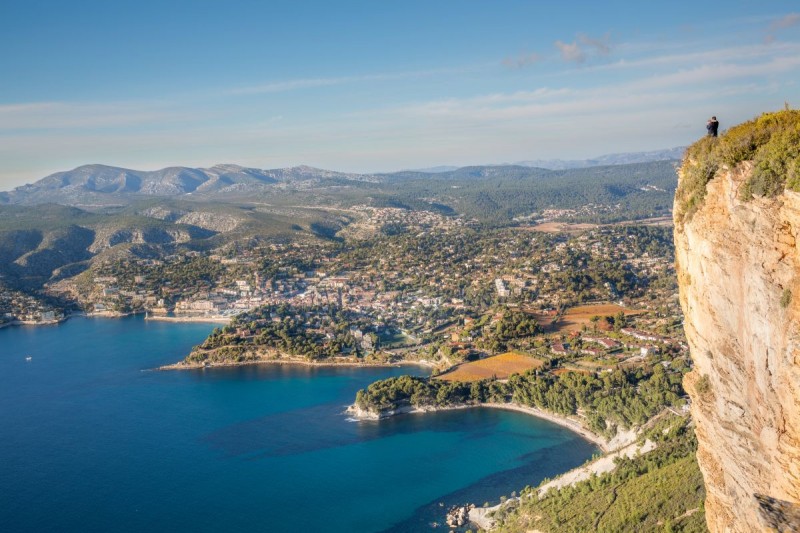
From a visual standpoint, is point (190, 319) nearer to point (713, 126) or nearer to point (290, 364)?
point (290, 364)

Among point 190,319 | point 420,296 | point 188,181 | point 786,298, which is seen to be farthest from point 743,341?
point 188,181

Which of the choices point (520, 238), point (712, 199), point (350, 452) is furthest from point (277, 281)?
point (712, 199)

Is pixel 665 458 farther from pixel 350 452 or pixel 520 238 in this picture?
pixel 520 238

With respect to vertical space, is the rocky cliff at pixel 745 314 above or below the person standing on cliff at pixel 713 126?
below

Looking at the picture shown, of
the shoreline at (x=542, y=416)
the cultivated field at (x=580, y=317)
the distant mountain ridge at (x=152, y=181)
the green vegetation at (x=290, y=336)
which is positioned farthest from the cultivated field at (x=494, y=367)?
the distant mountain ridge at (x=152, y=181)

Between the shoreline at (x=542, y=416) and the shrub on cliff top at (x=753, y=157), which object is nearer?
the shrub on cliff top at (x=753, y=157)

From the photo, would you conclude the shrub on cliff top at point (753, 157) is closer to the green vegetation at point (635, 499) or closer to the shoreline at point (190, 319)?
the green vegetation at point (635, 499)
